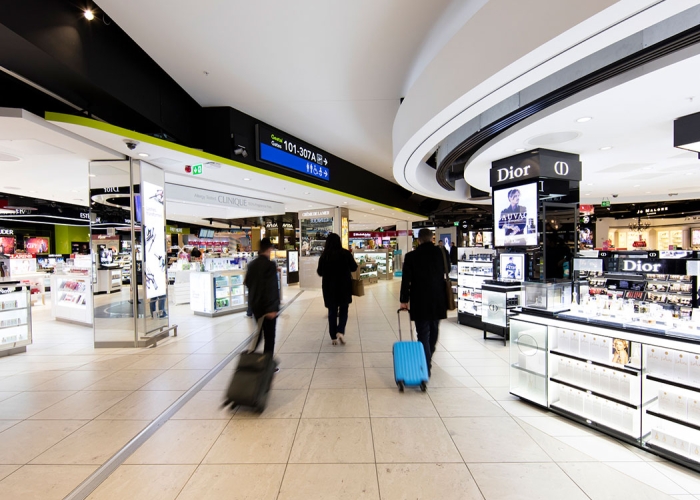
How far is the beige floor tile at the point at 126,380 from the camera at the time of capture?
147 inches

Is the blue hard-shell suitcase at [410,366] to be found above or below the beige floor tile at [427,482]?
above

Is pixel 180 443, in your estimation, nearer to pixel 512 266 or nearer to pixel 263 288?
pixel 263 288

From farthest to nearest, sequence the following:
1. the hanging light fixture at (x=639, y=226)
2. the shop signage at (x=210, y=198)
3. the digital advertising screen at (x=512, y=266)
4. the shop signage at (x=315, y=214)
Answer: the hanging light fixture at (x=639, y=226), the shop signage at (x=315, y=214), the shop signage at (x=210, y=198), the digital advertising screen at (x=512, y=266)

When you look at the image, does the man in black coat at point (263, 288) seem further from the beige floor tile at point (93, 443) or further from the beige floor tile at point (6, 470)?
the beige floor tile at point (6, 470)

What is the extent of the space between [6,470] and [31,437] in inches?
18.5

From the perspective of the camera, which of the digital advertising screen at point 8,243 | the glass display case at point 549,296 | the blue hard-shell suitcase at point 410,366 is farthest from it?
the digital advertising screen at point 8,243

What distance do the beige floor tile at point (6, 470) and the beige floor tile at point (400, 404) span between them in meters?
2.67

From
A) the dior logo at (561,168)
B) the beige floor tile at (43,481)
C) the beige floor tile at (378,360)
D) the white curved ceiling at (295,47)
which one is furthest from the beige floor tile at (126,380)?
the dior logo at (561,168)

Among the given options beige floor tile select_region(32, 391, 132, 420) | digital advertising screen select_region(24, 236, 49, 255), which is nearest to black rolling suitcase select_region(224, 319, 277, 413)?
beige floor tile select_region(32, 391, 132, 420)

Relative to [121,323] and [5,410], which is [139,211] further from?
[5,410]

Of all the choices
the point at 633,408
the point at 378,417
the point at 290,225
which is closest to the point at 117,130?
the point at 378,417

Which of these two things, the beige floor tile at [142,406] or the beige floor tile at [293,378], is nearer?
the beige floor tile at [142,406]

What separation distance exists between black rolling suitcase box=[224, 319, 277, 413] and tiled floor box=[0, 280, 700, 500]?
6.0 inches

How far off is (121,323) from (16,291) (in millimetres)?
1689
